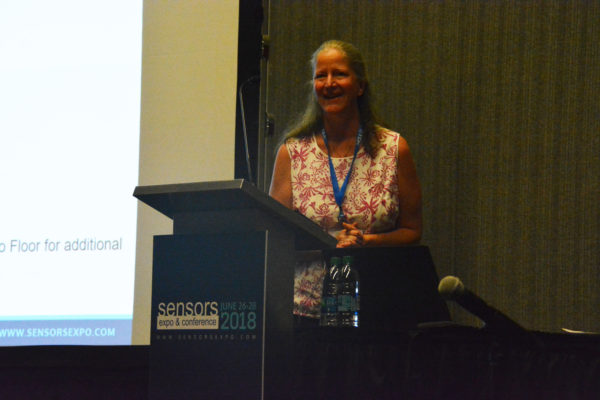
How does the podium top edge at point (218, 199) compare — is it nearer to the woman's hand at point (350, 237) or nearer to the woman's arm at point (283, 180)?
the woman's hand at point (350, 237)

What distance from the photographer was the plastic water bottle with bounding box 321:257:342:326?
152 cm

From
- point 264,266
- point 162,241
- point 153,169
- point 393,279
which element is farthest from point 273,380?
point 153,169

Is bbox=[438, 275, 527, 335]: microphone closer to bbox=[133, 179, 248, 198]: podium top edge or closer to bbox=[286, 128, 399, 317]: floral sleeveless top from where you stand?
bbox=[133, 179, 248, 198]: podium top edge

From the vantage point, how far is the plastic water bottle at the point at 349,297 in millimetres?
1494

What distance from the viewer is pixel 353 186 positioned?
2.13 meters

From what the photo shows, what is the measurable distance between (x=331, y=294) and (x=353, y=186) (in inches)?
23.8

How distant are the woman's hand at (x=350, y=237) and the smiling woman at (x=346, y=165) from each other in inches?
3.8

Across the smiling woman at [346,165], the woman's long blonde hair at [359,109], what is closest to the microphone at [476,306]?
the smiling woman at [346,165]

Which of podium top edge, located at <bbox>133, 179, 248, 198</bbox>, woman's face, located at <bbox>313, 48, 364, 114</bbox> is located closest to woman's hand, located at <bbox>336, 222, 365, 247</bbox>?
woman's face, located at <bbox>313, 48, 364, 114</bbox>

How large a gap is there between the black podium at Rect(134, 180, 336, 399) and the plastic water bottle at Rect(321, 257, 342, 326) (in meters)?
0.36

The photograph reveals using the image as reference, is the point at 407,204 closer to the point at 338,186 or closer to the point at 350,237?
the point at 338,186

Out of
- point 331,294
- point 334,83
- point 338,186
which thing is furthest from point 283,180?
point 331,294

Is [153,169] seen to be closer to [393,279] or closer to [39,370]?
[39,370]

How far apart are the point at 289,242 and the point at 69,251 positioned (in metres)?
1.61
